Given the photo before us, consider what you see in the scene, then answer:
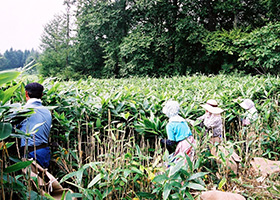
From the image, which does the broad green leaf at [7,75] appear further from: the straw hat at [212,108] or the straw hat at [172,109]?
the straw hat at [212,108]

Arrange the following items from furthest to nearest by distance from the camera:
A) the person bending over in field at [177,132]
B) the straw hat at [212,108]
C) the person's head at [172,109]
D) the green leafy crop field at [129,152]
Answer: the straw hat at [212,108] < the person's head at [172,109] < the person bending over in field at [177,132] < the green leafy crop field at [129,152]

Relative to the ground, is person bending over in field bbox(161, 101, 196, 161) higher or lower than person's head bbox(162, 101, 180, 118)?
lower

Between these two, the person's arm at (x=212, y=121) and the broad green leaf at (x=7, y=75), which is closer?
the broad green leaf at (x=7, y=75)

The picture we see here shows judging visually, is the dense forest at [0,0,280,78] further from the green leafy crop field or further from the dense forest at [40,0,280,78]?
the green leafy crop field

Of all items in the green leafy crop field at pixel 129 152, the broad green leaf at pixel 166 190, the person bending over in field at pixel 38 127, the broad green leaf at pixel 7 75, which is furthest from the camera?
the person bending over in field at pixel 38 127

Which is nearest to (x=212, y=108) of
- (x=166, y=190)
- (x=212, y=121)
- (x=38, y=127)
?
(x=212, y=121)

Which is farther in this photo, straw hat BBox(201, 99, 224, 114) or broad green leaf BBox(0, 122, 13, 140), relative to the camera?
straw hat BBox(201, 99, 224, 114)

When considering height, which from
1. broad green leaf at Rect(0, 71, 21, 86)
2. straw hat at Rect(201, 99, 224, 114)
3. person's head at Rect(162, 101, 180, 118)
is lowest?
straw hat at Rect(201, 99, 224, 114)

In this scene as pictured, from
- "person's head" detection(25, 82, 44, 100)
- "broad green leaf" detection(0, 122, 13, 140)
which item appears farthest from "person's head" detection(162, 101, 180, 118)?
"broad green leaf" detection(0, 122, 13, 140)

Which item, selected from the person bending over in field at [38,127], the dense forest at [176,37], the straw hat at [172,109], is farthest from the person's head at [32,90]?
the dense forest at [176,37]

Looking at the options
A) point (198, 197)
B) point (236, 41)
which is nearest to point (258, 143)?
point (198, 197)

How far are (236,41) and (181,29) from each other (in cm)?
483

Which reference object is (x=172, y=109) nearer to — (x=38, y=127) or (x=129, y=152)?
(x=129, y=152)

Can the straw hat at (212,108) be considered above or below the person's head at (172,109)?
below
